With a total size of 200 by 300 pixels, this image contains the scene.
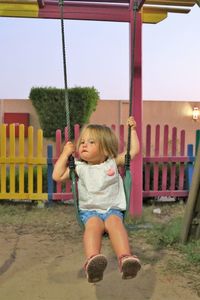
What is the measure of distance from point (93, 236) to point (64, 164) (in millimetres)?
557

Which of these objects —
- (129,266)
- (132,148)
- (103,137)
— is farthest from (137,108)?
(129,266)

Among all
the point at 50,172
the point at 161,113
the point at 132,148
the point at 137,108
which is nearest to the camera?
the point at 132,148

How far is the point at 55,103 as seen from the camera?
1423 centimetres

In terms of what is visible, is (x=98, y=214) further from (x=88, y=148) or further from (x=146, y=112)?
(x=146, y=112)

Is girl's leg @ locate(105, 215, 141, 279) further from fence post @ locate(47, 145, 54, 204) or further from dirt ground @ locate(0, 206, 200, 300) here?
fence post @ locate(47, 145, 54, 204)

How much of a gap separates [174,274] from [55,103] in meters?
10.7

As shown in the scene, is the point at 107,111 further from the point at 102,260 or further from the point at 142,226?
the point at 102,260

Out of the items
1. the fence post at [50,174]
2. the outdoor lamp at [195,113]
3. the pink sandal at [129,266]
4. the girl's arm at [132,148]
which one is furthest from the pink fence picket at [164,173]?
the outdoor lamp at [195,113]

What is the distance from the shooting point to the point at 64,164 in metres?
3.11

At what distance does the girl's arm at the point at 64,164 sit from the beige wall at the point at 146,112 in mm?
14666

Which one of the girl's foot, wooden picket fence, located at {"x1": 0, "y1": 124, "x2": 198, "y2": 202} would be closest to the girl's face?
the girl's foot

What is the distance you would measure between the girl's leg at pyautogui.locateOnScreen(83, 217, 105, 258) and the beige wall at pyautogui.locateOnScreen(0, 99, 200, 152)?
14899mm

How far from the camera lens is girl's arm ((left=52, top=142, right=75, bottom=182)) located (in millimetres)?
3049

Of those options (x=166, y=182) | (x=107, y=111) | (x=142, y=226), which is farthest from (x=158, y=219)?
(x=107, y=111)
